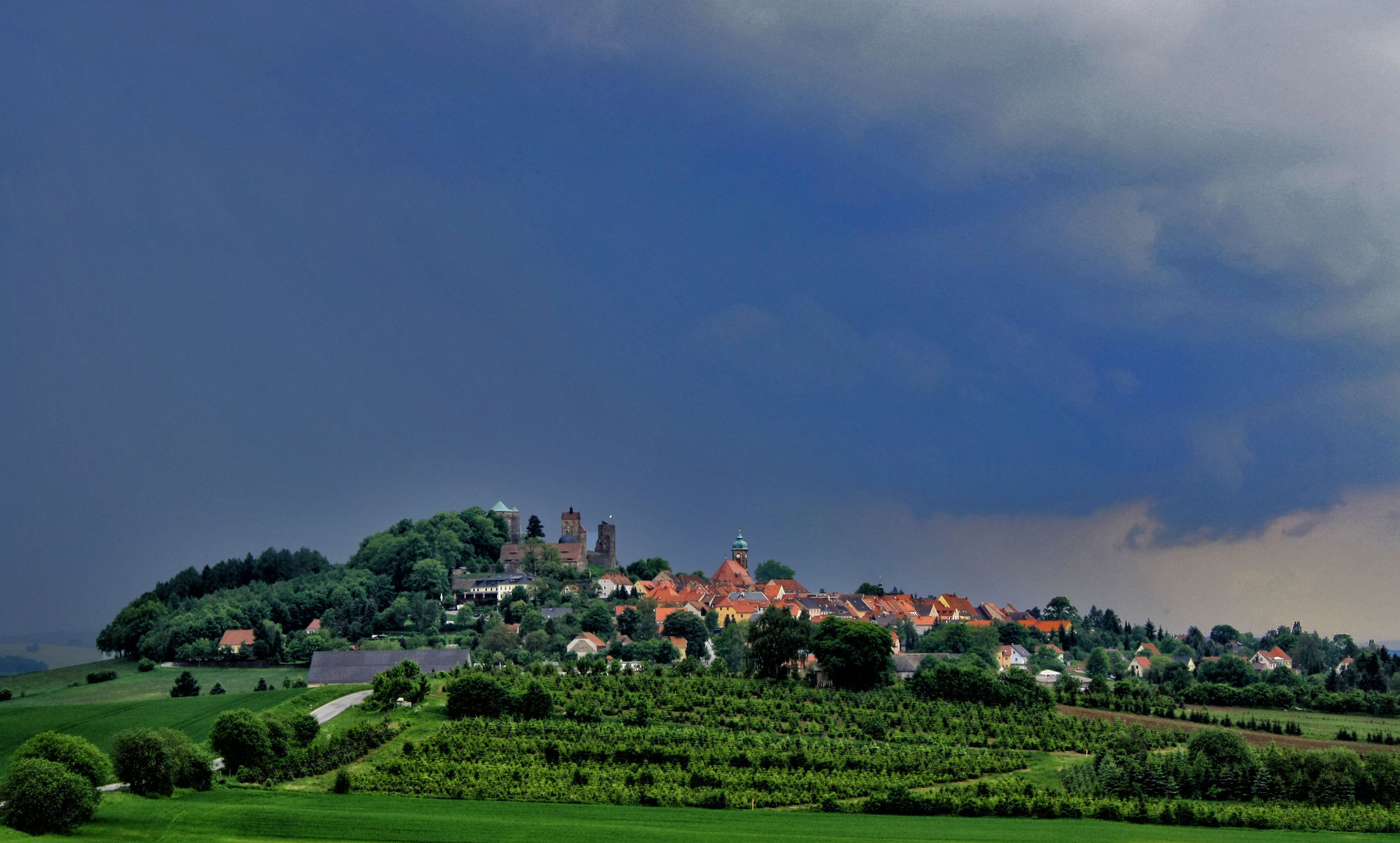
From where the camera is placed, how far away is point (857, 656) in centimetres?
6944

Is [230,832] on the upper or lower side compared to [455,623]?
lower

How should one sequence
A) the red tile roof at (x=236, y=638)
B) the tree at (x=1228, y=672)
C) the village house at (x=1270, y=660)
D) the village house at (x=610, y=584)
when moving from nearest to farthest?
1. the tree at (x=1228, y=672)
2. the red tile roof at (x=236, y=638)
3. the village house at (x=1270, y=660)
4. the village house at (x=610, y=584)

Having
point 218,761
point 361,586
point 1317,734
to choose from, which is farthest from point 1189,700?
point 361,586

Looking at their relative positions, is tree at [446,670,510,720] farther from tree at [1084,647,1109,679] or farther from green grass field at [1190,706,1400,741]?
tree at [1084,647,1109,679]

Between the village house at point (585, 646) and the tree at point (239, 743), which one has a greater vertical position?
the village house at point (585, 646)

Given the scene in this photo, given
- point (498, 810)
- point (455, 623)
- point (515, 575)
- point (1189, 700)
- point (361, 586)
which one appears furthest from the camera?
point (515, 575)

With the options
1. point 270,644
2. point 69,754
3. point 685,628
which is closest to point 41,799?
point 69,754

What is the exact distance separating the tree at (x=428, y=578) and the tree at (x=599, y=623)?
24580mm

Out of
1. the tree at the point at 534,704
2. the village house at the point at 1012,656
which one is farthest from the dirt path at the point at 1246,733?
the village house at the point at 1012,656

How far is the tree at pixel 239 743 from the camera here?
44344mm

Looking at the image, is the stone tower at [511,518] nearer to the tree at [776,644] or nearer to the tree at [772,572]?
the tree at [772,572]

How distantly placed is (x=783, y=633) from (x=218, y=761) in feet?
123

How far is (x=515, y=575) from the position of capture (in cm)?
14200

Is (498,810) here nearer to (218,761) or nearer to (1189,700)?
(218,761)
